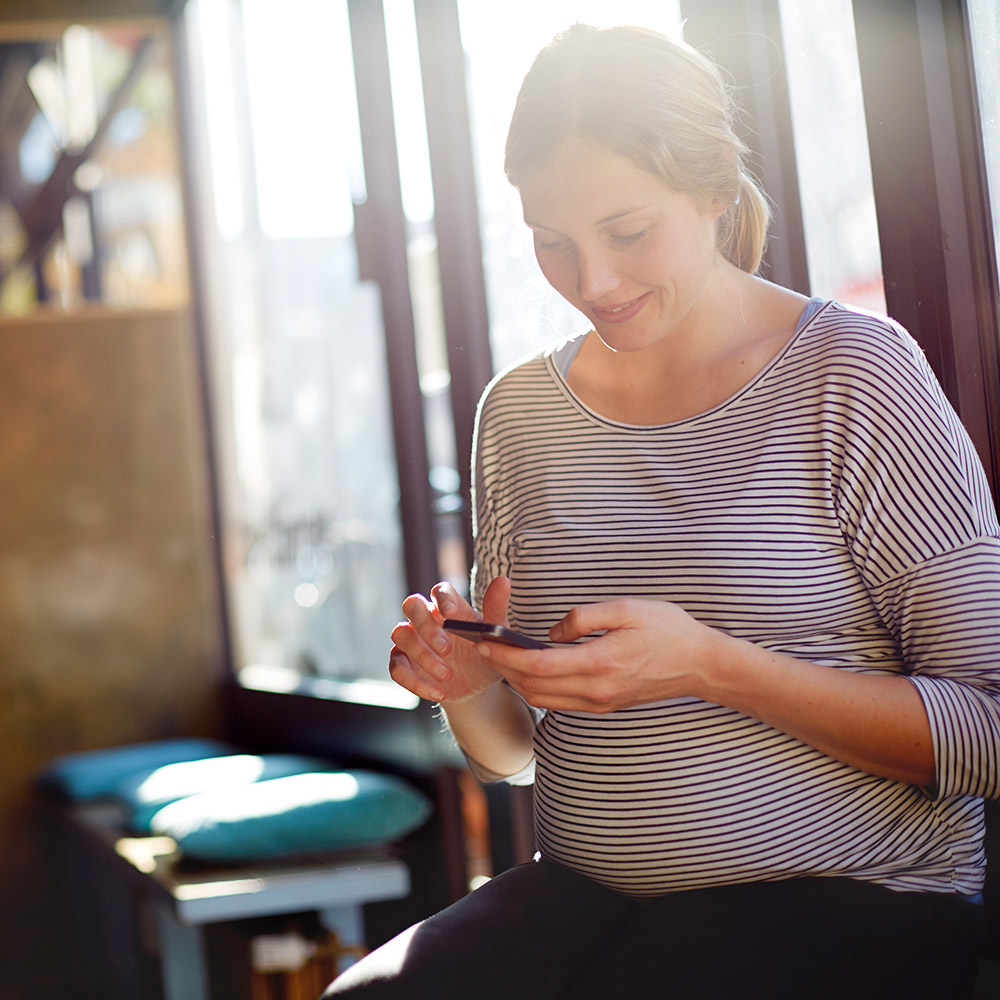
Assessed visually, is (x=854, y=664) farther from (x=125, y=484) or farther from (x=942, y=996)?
(x=125, y=484)

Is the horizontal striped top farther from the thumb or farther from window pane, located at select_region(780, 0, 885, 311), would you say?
window pane, located at select_region(780, 0, 885, 311)

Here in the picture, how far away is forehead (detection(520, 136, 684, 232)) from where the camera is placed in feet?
3.75

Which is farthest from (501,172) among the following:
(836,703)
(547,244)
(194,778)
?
(194,778)

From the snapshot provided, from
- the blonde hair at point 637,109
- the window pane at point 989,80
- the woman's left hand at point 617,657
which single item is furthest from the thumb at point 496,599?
the window pane at point 989,80

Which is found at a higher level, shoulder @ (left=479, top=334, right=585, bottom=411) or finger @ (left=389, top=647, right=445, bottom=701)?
shoulder @ (left=479, top=334, right=585, bottom=411)

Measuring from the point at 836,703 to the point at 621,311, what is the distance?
44 centimetres

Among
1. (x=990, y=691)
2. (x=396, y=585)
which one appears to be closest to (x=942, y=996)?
(x=990, y=691)

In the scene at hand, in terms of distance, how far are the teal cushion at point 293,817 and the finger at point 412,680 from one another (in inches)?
45.4

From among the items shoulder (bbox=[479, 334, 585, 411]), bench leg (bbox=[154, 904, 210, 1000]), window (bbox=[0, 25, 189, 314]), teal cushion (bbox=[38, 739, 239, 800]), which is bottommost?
bench leg (bbox=[154, 904, 210, 1000])

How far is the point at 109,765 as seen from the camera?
3.21 metres

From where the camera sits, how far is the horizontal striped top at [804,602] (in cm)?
104

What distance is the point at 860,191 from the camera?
1.38 metres

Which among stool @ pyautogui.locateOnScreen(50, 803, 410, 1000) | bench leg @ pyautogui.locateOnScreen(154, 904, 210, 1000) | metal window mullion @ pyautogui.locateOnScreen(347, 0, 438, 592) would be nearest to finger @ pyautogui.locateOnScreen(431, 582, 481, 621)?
stool @ pyautogui.locateOnScreen(50, 803, 410, 1000)

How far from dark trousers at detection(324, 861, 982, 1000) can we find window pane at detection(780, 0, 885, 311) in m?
0.70
